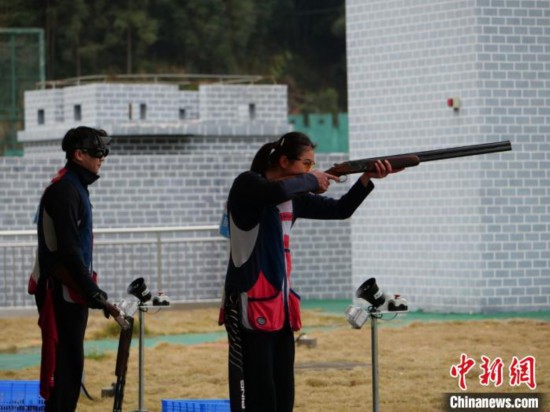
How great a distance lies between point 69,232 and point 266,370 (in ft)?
4.39

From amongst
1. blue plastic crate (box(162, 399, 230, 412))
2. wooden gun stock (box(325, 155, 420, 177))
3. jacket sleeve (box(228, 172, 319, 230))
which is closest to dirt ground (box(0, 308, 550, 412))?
blue plastic crate (box(162, 399, 230, 412))

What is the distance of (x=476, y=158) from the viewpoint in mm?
16609

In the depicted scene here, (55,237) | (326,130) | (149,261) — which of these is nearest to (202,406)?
(55,237)

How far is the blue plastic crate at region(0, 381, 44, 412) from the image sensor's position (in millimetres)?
9266

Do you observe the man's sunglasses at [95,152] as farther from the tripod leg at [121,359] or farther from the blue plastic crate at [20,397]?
the blue plastic crate at [20,397]

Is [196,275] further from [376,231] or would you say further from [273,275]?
[273,275]

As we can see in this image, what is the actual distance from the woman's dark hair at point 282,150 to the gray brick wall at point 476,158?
9.55 meters

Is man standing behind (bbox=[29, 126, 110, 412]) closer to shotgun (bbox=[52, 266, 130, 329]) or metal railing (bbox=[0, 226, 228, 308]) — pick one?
shotgun (bbox=[52, 266, 130, 329])

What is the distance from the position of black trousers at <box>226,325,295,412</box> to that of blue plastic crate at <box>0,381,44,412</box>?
96.9 inches

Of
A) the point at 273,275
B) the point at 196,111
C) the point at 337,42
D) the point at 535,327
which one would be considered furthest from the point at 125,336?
the point at 337,42

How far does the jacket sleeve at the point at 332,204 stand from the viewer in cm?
734

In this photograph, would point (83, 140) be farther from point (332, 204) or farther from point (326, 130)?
point (326, 130)

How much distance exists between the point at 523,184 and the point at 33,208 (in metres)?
6.37

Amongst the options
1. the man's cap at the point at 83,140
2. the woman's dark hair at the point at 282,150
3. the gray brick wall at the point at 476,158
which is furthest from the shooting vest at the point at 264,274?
the gray brick wall at the point at 476,158
